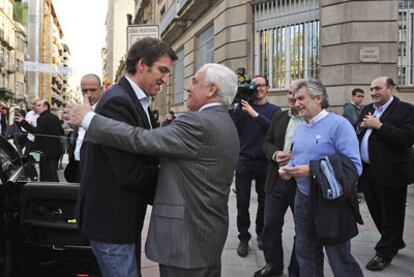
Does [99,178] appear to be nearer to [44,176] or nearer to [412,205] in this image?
[44,176]

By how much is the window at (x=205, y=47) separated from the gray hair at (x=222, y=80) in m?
14.1

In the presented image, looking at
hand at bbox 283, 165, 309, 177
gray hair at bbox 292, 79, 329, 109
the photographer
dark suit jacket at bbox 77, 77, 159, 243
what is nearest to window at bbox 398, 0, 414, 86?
the photographer

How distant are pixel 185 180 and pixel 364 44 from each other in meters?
9.52

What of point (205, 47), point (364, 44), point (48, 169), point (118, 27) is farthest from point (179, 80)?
point (118, 27)

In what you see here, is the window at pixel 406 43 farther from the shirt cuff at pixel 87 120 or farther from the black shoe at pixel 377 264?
the shirt cuff at pixel 87 120

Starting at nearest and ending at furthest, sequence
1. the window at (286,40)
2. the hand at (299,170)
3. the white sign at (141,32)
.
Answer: the hand at (299,170) < the white sign at (141,32) < the window at (286,40)

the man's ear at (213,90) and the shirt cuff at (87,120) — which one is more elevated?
the man's ear at (213,90)

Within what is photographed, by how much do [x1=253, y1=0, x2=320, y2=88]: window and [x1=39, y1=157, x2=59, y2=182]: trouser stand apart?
8.88m

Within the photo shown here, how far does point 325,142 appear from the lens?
3.17 metres

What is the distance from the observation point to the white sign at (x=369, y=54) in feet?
34.2

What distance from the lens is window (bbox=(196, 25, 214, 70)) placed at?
645 inches

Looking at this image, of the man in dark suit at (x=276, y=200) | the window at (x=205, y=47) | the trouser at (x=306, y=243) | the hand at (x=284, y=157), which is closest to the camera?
the trouser at (x=306, y=243)

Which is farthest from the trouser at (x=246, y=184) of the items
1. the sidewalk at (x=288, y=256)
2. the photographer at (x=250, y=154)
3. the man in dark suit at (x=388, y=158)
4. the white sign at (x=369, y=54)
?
the white sign at (x=369, y=54)

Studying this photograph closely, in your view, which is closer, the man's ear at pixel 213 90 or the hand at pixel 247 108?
the man's ear at pixel 213 90
